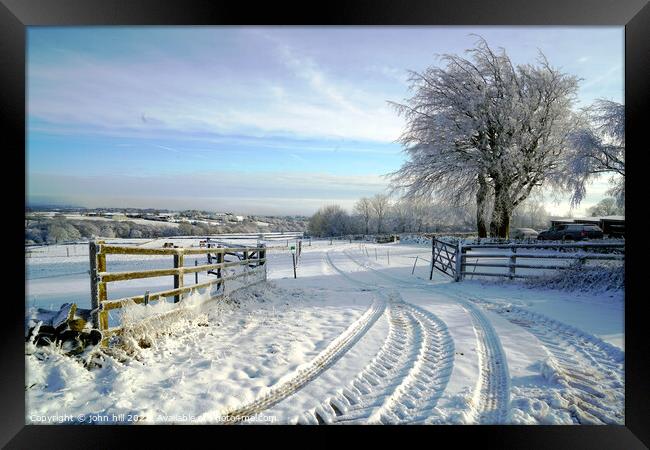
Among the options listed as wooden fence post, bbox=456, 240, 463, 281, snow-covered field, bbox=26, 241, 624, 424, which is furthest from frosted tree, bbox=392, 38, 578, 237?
snow-covered field, bbox=26, 241, 624, 424

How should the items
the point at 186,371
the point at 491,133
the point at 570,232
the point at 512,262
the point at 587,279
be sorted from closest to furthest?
the point at 186,371 < the point at 587,279 < the point at 512,262 < the point at 491,133 < the point at 570,232

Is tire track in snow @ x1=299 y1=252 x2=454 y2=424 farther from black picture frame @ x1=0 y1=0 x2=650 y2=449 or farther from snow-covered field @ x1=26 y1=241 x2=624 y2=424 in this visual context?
black picture frame @ x1=0 y1=0 x2=650 y2=449

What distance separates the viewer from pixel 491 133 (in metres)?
12.5

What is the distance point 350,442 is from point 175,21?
13.9ft

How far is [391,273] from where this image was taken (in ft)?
38.4

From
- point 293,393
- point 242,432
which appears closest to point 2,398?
point 242,432

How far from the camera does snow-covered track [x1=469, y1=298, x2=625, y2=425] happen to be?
2.78 meters

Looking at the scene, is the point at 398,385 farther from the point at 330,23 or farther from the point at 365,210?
the point at 365,210

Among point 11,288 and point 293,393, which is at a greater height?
point 11,288

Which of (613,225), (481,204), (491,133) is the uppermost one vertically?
(491,133)

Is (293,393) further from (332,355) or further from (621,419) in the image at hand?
(621,419)

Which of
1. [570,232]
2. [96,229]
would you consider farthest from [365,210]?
[96,229]

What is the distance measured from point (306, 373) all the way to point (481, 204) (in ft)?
39.8

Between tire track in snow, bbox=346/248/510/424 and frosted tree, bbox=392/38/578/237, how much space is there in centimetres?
958
